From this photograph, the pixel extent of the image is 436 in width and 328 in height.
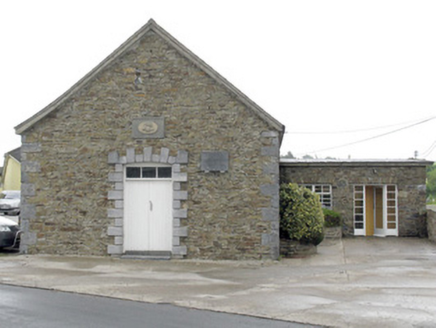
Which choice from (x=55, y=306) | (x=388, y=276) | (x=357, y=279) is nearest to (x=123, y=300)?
(x=55, y=306)

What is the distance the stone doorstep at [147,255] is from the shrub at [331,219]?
7703 millimetres

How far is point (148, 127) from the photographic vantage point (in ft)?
51.5

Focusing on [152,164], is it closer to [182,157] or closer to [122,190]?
[182,157]

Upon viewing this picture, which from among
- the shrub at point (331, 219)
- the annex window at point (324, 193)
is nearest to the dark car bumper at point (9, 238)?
the shrub at point (331, 219)

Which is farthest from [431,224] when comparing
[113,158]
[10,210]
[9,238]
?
[10,210]

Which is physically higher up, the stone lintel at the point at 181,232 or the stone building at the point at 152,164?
the stone building at the point at 152,164

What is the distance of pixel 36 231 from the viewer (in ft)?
52.1

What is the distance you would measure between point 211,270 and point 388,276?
13.6 feet

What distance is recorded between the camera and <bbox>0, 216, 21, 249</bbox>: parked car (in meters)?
16.5

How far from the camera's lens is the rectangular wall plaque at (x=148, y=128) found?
51.4ft

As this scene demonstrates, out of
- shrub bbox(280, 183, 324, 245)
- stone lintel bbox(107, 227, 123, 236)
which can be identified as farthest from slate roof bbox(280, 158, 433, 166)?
stone lintel bbox(107, 227, 123, 236)

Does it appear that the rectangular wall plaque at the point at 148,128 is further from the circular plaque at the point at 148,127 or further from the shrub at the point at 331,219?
the shrub at the point at 331,219

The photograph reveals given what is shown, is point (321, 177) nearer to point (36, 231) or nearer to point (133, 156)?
point (133, 156)

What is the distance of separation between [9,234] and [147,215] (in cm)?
423
